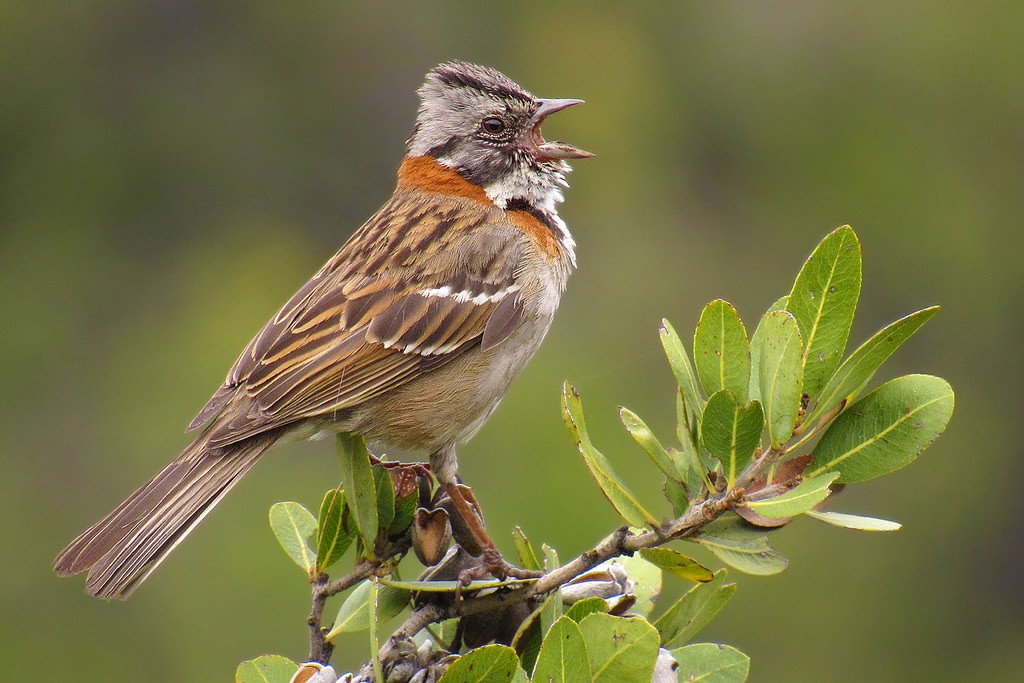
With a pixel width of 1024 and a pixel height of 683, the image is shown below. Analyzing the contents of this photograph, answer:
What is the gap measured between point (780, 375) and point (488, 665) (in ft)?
2.38

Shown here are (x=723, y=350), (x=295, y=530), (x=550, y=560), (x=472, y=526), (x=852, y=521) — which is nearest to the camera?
(x=852, y=521)

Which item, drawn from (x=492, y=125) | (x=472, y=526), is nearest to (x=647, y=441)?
(x=472, y=526)

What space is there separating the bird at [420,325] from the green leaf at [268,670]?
0.93m

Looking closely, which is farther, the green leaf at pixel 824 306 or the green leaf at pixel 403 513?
the green leaf at pixel 403 513

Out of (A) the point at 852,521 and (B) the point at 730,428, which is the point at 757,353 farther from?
(A) the point at 852,521

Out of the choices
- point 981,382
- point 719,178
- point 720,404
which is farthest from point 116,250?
point 720,404

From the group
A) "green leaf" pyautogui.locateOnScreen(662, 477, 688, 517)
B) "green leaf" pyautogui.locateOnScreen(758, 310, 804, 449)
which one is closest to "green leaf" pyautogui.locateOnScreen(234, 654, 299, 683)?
"green leaf" pyautogui.locateOnScreen(662, 477, 688, 517)

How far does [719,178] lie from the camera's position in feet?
62.6

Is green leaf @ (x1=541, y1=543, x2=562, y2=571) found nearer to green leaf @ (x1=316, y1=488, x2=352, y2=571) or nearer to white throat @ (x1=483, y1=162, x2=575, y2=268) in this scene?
green leaf @ (x1=316, y1=488, x2=352, y2=571)

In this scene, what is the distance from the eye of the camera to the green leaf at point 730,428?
2348 millimetres

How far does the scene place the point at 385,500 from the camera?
2756 mm

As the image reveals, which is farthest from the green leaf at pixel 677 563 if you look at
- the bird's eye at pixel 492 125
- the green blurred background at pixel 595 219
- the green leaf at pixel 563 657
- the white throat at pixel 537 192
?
the green blurred background at pixel 595 219

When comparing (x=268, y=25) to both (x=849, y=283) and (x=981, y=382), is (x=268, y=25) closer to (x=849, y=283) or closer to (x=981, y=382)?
Result: (x=981, y=382)

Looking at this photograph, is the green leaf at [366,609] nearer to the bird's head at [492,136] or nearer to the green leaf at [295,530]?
the green leaf at [295,530]
